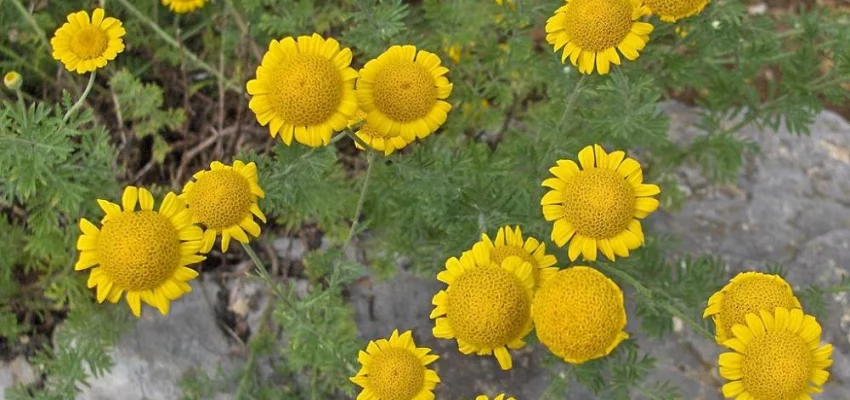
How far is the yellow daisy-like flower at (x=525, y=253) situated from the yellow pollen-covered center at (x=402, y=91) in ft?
1.45

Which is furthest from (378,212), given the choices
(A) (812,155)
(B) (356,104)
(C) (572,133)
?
(A) (812,155)

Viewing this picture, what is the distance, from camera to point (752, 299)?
2.40m

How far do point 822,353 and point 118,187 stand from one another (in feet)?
8.96

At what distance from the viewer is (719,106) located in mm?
3705

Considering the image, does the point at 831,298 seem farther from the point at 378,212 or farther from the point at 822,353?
the point at 378,212

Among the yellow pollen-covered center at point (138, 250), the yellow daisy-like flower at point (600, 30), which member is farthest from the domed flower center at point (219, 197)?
the yellow daisy-like flower at point (600, 30)

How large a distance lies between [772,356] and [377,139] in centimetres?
135

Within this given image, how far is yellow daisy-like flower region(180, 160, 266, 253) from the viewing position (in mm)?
2400

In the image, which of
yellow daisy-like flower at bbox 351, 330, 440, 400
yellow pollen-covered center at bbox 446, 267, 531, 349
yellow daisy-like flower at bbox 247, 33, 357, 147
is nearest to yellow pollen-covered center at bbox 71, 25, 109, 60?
yellow daisy-like flower at bbox 247, 33, 357, 147

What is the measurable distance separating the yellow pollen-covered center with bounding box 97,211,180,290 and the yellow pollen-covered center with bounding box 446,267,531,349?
0.85 meters

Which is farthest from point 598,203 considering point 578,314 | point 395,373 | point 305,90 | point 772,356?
point 305,90

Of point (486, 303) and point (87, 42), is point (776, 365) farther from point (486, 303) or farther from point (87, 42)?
point (87, 42)

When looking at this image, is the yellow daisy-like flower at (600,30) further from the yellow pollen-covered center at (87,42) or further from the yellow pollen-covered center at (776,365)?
the yellow pollen-covered center at (87,42)

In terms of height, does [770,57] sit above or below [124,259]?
below
